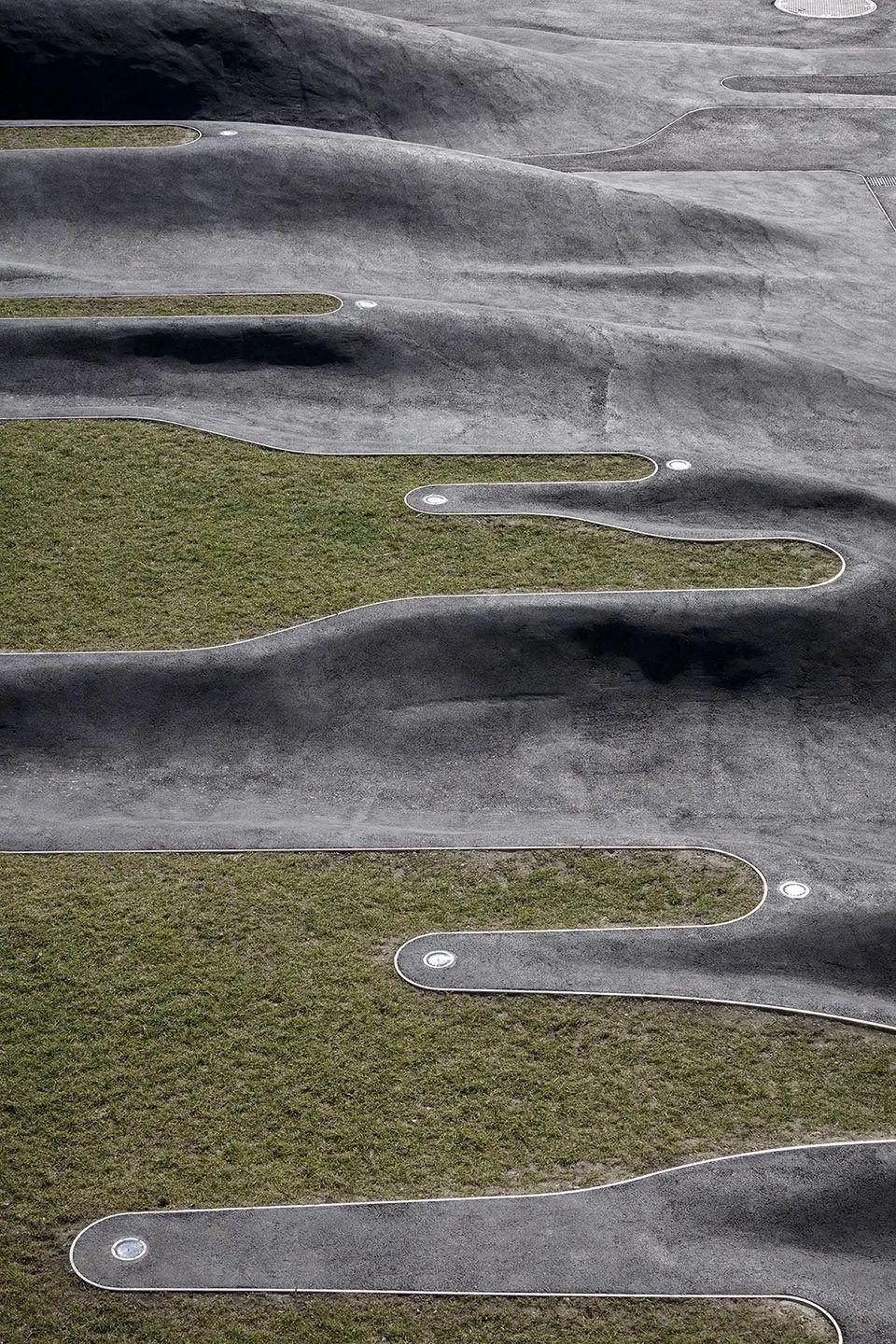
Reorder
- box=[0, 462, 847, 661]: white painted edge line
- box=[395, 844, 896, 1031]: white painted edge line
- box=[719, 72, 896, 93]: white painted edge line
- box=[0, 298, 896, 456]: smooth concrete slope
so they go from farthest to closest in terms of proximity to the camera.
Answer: box=[719, 72, 896, 93]: white painted edge line, box=[0, 298, 896, 456]: smooth concrete slope, box=[0, 462, 847, 661]: white painted edge line, box=[395, 844, 896, 1031]: white painted edge line

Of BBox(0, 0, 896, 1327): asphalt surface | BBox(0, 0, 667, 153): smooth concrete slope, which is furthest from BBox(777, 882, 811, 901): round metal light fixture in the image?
BBox(0, 0, 667, 153): smooth concrete slope

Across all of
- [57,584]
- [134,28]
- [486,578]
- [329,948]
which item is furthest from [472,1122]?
[134,28]

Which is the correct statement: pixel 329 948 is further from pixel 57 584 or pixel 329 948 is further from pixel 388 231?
pixel 388 231

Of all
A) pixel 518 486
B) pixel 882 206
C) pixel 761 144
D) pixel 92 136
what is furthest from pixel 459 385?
pixel 761 144

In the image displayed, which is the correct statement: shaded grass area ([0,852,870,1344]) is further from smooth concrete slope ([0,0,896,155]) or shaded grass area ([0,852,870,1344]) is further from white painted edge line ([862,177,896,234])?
smooth concrete slope ([0,0,896,155])

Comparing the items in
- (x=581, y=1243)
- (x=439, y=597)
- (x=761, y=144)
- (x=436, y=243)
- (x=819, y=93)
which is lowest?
(x=581, y=1243)

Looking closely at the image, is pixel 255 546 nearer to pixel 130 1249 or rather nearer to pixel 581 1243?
pixel 130 1249
